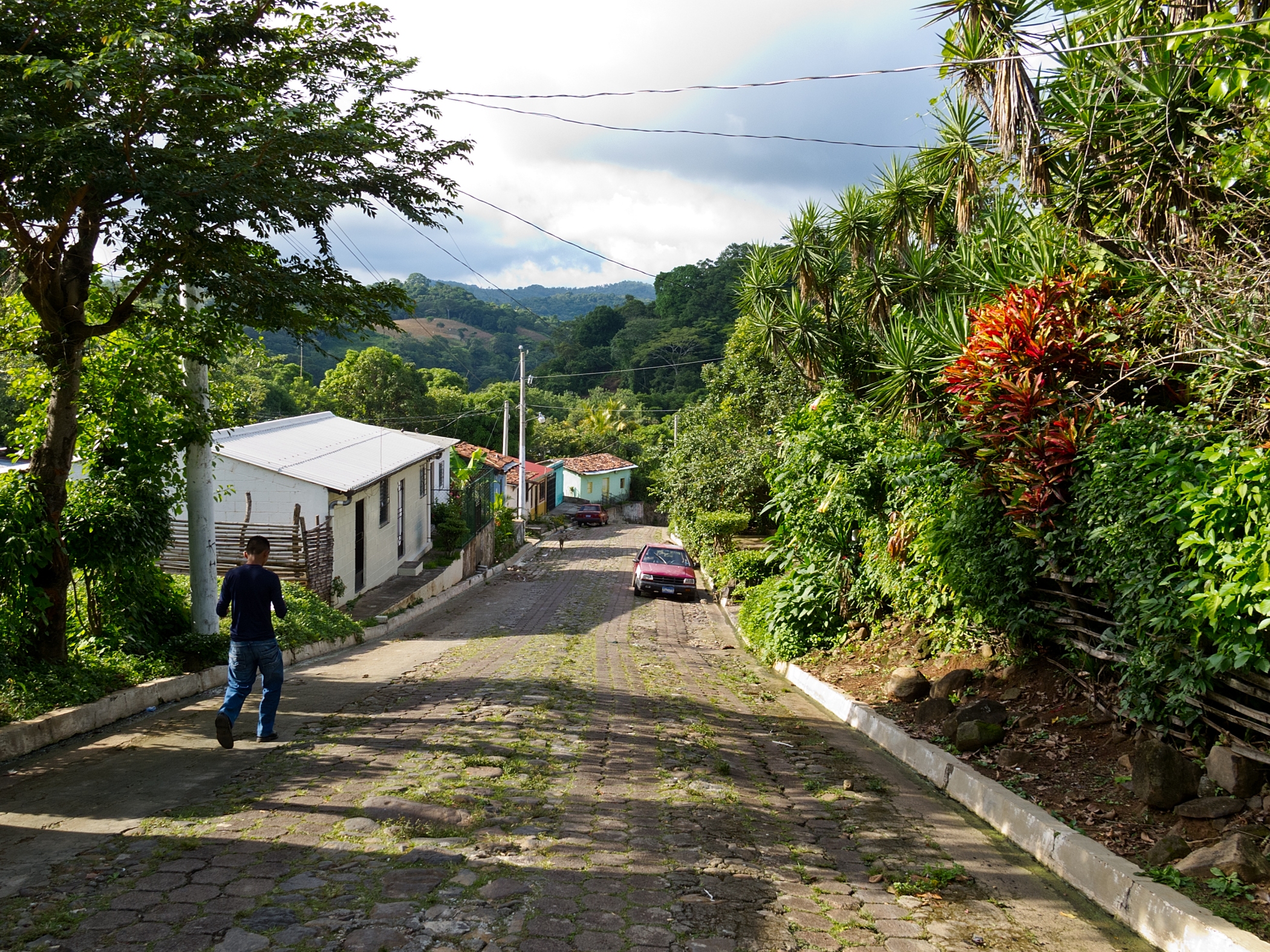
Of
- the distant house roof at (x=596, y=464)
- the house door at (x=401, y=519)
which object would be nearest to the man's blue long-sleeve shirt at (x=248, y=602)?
the house door at (x=401, y=519)

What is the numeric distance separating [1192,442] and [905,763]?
3503mm

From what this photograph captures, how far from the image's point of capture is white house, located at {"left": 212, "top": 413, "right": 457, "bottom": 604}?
17.0 m

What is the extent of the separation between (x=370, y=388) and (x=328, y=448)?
90.4 ft

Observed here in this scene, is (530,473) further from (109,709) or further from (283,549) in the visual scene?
(109,709)

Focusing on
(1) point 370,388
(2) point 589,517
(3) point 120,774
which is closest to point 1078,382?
(3) point 120,774

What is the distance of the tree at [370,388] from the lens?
1870 inches

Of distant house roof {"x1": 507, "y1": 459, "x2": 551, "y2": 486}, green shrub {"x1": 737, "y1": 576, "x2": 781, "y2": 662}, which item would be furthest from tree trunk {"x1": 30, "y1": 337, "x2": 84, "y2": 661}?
distant house roof {"x1": 507, "y1": 459, "x2": 551, "y2": 486}

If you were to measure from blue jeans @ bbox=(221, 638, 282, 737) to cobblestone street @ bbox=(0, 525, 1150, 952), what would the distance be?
0.27 m

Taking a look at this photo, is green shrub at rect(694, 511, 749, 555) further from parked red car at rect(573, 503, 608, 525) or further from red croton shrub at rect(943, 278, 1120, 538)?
parked red car at rect(573, 503, 608, 525)

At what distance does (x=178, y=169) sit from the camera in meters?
6.93

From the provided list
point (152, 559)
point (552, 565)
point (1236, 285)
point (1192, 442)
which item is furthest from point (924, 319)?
point (552, 565)

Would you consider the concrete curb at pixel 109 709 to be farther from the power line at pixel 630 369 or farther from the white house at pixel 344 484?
the power line at pixel 630 369

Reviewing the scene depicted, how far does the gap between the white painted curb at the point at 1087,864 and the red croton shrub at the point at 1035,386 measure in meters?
2.13

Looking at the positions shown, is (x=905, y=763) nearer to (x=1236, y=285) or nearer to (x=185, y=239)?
(x=1236, y=285)
